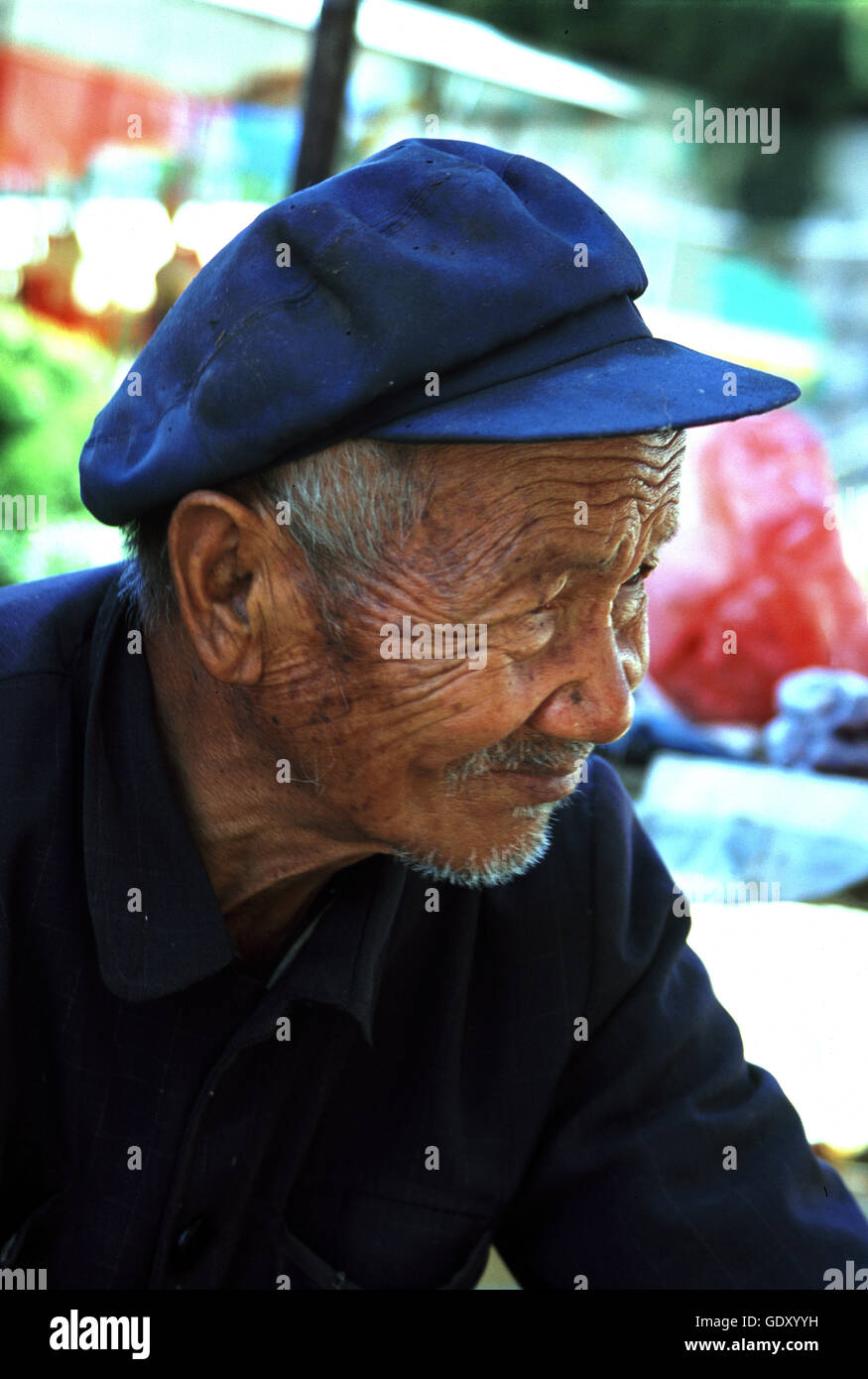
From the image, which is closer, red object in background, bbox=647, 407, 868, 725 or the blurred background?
the blurred background

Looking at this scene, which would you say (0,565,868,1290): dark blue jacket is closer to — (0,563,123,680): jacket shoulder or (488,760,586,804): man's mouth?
(0,563,123,680): jacket shoulder

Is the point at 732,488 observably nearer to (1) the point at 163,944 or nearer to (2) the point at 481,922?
(2) the point at 481,922

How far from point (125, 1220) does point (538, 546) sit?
33.0 inches

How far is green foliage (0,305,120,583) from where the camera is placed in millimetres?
6375

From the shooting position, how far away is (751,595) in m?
4.11

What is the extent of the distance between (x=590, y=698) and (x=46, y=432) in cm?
624

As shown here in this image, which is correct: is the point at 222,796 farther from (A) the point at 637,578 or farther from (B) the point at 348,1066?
(A) the point at 637,578

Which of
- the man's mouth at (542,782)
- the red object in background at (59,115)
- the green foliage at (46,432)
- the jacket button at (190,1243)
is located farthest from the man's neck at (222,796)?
the red object in background at (59,115)

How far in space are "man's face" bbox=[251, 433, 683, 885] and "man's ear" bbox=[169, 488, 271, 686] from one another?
0.11 ft

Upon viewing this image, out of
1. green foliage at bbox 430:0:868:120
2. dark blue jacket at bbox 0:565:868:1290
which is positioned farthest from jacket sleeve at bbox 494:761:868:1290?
green foliage at bbox 430:0:868:120

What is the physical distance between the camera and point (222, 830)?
5.17 ft

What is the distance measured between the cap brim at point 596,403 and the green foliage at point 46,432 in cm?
518

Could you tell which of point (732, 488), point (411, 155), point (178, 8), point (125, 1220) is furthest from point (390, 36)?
point (125, 1220)

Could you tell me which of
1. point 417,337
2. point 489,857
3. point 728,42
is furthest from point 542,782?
point 728,42
